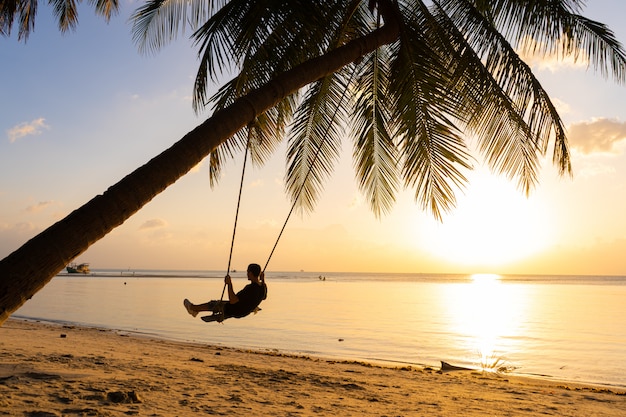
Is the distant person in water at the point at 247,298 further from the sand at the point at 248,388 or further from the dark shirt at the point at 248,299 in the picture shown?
the sand at the point at 248,388

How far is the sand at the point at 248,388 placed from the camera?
6809mm

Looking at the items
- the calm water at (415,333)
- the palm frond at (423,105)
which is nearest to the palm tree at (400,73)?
the palm frond at (423,105)

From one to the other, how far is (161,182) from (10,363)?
6.76m

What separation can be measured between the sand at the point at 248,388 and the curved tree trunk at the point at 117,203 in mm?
3542

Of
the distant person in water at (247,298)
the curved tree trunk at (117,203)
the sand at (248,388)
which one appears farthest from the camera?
the distant person in water at (247,298)

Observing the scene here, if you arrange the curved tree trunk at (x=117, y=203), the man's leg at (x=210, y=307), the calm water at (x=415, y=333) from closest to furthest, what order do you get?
the curved tree trunk at (x=117, y=203), the man's leg at (x=210, y=307), the calm water at (x=415, y=333)

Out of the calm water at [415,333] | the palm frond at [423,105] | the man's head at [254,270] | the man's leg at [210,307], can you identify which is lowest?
the calm water at [415,333]

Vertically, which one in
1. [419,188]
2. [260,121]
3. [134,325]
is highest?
[260,121]

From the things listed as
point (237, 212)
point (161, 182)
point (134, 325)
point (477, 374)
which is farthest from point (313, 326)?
point (161, 182)

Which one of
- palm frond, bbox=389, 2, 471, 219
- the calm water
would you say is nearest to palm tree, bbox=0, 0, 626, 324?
palm frond, bbox=389, 2, 471, 219

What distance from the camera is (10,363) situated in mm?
8945

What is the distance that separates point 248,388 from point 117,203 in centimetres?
553

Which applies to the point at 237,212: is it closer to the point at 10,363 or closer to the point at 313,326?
the point at 10,363

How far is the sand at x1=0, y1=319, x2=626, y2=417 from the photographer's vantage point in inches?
268
